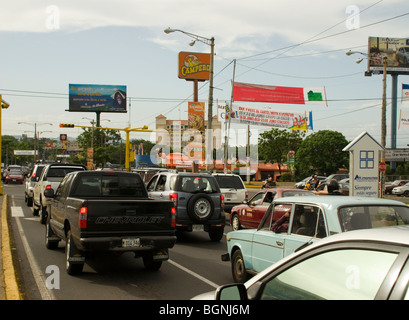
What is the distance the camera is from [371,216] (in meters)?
6.07

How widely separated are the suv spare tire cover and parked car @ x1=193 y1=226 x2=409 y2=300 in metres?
9.21

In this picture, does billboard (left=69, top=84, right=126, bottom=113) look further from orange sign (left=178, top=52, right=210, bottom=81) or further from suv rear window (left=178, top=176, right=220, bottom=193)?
suv rear window (left=178, top=176, right=220, bottom=193)

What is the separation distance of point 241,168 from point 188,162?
1881cm

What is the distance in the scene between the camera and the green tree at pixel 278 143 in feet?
239

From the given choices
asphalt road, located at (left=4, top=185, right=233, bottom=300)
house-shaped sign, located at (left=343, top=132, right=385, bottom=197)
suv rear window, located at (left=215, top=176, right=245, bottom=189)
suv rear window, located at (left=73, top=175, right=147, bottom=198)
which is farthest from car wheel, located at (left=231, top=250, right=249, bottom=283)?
suv rear window, located at (left=215, top=176, right=245, bottom=189)

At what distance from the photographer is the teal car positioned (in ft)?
19.9

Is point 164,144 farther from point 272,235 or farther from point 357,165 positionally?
point 272,235

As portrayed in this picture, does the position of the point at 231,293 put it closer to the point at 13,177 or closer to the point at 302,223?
the point at 302,223

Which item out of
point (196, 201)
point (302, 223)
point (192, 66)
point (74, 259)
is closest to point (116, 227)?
point (74, 259)

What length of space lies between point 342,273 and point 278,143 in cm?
7117

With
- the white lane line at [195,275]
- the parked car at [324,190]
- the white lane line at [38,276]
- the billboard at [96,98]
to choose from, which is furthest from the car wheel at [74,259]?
the billboard at [96,98]
